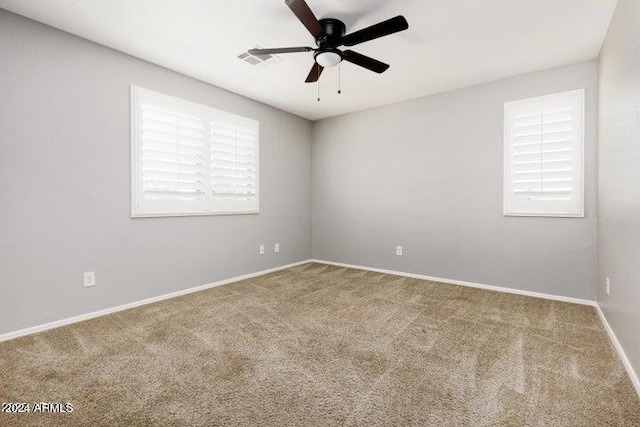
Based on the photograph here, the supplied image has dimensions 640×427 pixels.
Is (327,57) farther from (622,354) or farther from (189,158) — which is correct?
(622,354)

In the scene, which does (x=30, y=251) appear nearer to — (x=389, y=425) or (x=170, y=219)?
(x=170, y=219)

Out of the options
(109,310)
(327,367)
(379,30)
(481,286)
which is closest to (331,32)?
(379,30)

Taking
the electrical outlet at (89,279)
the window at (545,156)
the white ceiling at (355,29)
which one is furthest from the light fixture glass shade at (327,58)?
the electrical outlet at (89,279)

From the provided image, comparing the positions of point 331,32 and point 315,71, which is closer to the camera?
point 331,32

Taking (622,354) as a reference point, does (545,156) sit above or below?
above

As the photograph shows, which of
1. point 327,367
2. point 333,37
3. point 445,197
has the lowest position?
point 327,367

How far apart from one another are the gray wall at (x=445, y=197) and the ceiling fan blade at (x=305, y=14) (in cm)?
243

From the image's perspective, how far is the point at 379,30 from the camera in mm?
2049

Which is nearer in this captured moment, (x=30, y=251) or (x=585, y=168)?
(x=30, y=251)

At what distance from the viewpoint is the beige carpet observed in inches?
58.3

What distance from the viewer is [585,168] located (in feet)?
9.87

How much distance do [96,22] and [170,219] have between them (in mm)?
1861

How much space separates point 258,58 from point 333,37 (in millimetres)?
998

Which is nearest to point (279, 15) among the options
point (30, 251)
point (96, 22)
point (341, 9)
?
point (341, 9)
